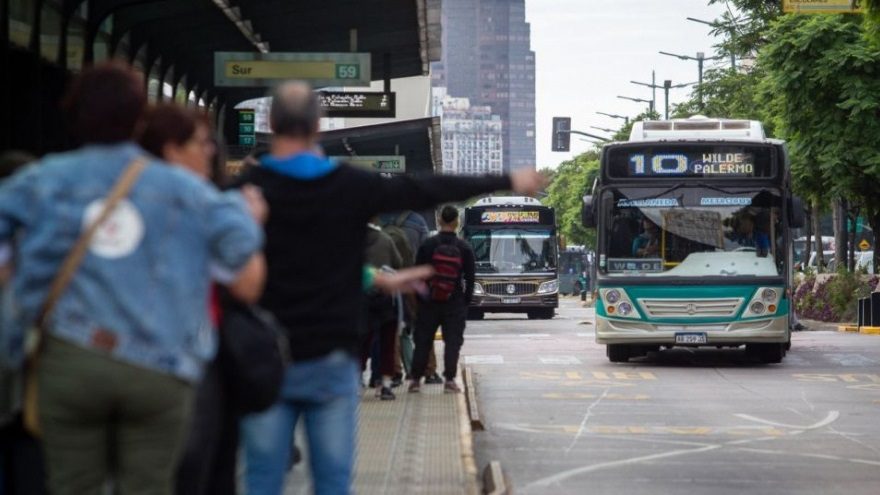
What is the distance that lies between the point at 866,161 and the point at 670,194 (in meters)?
16.4

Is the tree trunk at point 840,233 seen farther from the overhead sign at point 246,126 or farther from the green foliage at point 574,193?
the green foliage at point 574,193

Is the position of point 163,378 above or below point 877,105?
below

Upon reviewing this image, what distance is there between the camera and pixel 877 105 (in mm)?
38219

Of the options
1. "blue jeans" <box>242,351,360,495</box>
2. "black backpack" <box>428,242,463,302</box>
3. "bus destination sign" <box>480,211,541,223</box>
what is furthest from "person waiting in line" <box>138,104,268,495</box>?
"bus destination sign" <box>480,211,541,223</box>

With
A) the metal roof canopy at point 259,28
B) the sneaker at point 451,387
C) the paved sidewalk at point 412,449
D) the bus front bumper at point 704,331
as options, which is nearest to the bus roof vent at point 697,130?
the bus front bumper at point 704,331

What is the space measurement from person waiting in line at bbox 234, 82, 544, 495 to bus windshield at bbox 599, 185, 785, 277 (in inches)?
660

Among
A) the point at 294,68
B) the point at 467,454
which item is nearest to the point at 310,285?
the point at 467,454

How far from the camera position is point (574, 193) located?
119750 millimetres

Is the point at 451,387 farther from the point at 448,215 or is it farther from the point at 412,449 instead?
the point at 412,449

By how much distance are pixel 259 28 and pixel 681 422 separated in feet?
40.4

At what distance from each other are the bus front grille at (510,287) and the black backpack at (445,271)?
26.8 metres

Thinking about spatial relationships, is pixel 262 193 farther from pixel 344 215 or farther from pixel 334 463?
pixel 334 463

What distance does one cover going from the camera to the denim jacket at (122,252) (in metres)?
4.59

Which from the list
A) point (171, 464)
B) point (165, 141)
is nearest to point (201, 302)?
point (171, 464)
